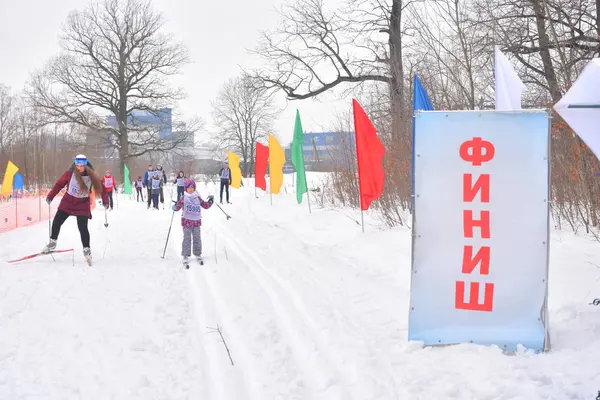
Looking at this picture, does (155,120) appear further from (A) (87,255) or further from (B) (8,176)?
(A) (87,255)

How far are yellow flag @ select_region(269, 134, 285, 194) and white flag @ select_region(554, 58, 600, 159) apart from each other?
1249 centimetres

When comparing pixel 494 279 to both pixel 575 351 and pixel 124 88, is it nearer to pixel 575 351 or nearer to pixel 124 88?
pixel 575 351

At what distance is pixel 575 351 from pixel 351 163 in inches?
404

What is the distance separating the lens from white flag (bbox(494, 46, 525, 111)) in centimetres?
371

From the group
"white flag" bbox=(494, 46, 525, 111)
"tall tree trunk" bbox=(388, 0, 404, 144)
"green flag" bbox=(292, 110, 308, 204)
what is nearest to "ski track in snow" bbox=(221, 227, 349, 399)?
"white flag" bbox=(494, 46, 525, 111)

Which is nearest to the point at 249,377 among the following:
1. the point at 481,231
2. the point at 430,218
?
the point at 430,218

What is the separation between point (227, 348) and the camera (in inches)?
153

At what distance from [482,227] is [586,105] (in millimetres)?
1093

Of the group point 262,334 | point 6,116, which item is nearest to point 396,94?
point 262,334

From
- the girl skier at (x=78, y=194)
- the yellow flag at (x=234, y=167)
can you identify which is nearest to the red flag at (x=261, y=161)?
the yellow flag at (x=234, y=167)

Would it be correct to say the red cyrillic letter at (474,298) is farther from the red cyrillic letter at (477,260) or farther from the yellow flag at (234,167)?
the yellow flag at (234,167)

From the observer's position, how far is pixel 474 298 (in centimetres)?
353

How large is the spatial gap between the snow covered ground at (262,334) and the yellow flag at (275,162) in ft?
26.3

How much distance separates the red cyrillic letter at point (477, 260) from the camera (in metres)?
3.49
